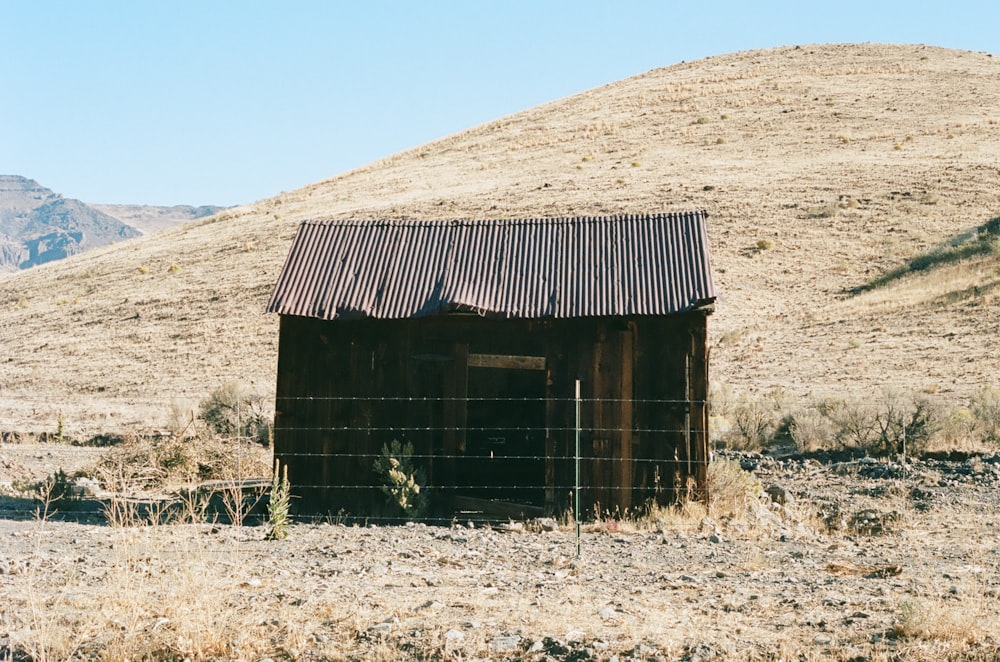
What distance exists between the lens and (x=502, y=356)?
13.0 m

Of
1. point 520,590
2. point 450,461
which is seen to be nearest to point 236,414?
point 450,461

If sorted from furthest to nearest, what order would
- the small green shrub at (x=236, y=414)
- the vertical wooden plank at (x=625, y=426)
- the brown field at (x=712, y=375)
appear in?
1. the small green shrub at (x=236, y=414)
2. the vertical wooden plank at (x=625, y=426)
3. the brown field at (x=712, y=375)

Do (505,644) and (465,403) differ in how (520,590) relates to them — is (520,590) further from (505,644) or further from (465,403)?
(465,403)

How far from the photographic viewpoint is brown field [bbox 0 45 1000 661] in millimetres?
6688

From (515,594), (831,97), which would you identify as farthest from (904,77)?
(515,594)

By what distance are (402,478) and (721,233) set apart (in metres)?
28.0

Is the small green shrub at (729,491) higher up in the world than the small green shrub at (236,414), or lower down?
lower down

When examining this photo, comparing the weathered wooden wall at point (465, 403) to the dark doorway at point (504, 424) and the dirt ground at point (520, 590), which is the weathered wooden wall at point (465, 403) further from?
the dark doorway at point (504, 424)

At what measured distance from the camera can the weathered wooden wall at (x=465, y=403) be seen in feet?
40.8

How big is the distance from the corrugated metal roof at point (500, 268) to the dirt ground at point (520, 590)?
8.71ft

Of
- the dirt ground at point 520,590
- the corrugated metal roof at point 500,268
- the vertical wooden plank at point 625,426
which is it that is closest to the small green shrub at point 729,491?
the dirt ground at point 520,590

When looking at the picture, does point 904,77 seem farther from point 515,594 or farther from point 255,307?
point 515,594

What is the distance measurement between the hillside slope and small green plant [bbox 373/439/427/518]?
13217 millimetres

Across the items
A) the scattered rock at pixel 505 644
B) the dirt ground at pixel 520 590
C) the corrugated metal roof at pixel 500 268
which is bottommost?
the scattered rock at pixel 505 644
